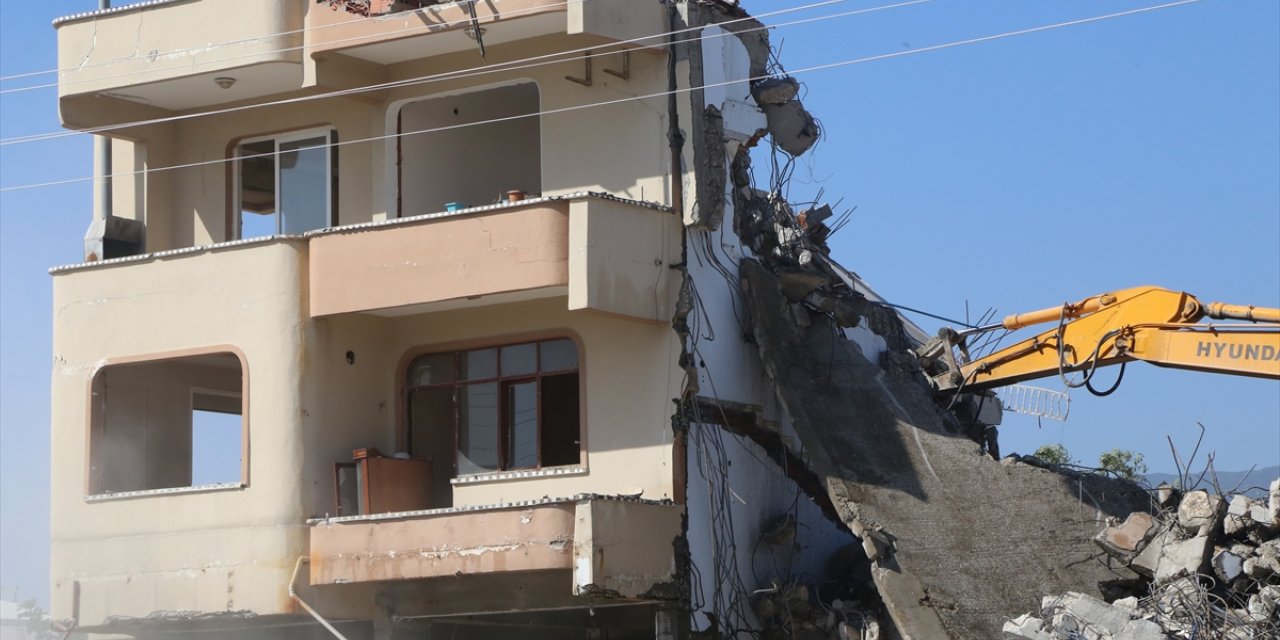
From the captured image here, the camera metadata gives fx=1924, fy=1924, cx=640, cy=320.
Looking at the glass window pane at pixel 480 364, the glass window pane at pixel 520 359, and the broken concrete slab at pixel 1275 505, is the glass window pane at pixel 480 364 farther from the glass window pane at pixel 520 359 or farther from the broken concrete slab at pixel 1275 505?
the broken concrete slab at pixel 1275 505

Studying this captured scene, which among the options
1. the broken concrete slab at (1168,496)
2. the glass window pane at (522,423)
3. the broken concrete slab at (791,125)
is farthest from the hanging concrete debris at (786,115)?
the broken concrete slab at (1168,496)

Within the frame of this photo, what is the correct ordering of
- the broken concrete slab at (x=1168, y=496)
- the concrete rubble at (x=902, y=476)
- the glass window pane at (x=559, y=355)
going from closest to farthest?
the concrete rubble at (x=902, y=476) < the broken concrete slab at (x=1168, y=496) < the glass window pane at (x=559, y=355)

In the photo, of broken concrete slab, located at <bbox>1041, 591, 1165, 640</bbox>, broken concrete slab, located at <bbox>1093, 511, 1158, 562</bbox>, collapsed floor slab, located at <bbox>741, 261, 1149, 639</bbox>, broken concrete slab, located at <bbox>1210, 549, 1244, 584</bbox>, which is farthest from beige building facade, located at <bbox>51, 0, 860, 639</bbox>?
broken concrete slab, located at <bbox>1210, 549, 1244, 584</bbox>

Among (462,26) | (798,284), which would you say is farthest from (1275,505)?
(462,26)

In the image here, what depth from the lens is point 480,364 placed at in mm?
26656

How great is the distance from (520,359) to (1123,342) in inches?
316

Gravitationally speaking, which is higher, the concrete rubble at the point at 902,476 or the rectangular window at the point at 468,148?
the rectangular window at the point at 468,148

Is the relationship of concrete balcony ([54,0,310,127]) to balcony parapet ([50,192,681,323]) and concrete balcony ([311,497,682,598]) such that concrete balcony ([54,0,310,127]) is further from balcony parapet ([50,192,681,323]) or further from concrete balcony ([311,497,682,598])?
concrete balcony ([311,497,682,598])

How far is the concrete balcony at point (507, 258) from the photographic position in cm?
2402

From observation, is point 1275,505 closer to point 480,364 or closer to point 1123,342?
point 1123,342

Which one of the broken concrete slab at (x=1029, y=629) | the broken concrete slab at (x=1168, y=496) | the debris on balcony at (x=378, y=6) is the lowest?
the broken concrete slab at (x=1029, y=629)

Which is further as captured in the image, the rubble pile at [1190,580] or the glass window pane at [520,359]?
the glass window pane at [520,359]

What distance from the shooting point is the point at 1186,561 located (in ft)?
70.9

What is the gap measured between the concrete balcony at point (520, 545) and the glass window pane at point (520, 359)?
3.00 m
